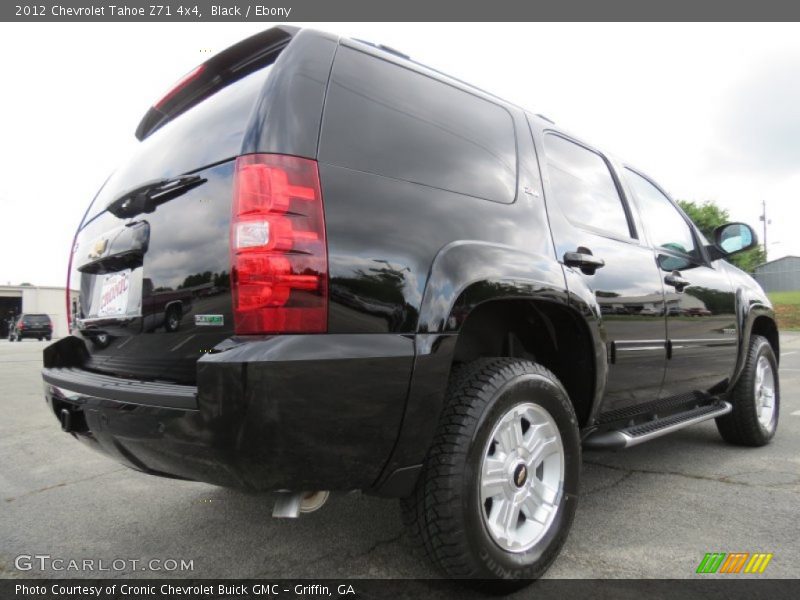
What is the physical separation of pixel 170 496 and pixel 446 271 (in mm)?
2167

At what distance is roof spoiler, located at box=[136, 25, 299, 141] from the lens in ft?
6.34

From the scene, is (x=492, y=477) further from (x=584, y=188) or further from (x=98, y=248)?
(x=98, y=248)

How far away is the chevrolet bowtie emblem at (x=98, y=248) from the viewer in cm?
220

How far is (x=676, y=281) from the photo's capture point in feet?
10.3

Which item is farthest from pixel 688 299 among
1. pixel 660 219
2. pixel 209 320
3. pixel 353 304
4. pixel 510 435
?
pixel 209 320

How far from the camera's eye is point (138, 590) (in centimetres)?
201

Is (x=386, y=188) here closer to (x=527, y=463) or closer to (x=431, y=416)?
(x=431, y=416)

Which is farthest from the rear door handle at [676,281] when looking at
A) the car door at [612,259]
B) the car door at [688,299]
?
the car door at [612,259]

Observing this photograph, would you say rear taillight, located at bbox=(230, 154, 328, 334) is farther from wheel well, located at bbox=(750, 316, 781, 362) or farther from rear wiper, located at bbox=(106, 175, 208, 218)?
wheel well, located at bbox=(750, 316, 781, 362)

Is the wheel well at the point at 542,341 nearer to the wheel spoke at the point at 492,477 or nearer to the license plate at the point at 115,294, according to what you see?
the wheel spoke at the point at 492,477

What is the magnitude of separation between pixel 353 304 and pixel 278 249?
0.26 meters

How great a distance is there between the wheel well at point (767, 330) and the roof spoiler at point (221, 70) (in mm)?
3937

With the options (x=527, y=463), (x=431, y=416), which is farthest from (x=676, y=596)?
(x=431, y=416)

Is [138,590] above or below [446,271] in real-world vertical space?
below
